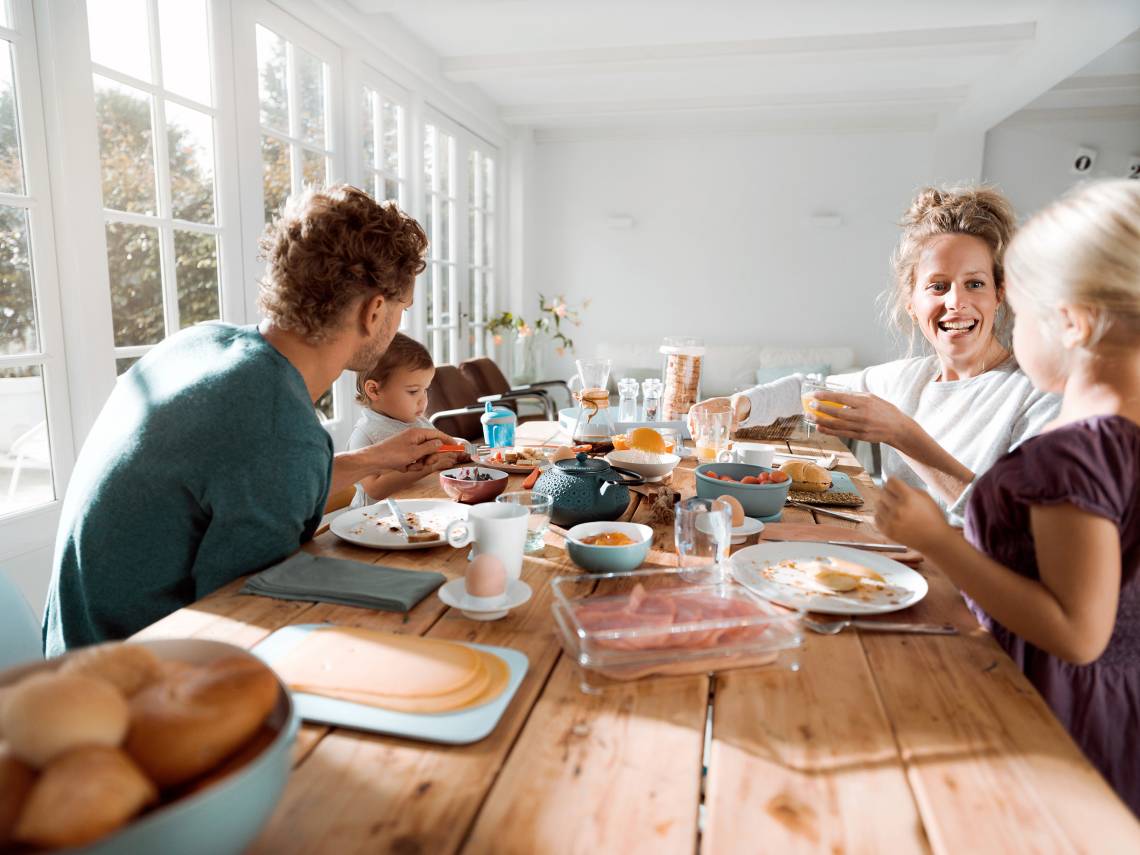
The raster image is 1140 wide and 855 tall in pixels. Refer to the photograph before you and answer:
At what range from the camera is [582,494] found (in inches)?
52.3

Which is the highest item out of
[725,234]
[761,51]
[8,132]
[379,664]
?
[761,51]

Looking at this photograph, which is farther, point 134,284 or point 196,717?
point 134,284

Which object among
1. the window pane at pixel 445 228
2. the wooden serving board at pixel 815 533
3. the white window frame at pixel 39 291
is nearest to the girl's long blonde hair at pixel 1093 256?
the wooden serving board at pixel 815 533

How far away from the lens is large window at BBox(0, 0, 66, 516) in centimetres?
204

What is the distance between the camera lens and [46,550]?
2.23 m

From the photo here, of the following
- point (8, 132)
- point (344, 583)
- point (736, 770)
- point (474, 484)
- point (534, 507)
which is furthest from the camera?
point (8, 132)

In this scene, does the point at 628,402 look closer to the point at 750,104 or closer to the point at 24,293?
the point at 24,293

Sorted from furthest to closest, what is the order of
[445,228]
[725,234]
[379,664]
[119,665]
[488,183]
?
[725,234], [488,183], [445,228], [379,664], [119,665]

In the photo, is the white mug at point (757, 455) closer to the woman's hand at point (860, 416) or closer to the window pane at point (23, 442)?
the woman's hand at point (860, 416)


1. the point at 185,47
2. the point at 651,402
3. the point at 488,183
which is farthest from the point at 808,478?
the point at 488,183

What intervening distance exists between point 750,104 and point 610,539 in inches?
196

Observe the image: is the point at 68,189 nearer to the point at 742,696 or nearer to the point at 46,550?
the point at 46,550

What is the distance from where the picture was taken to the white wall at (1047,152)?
558 centimetres

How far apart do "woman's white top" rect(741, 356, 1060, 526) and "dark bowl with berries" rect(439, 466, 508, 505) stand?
78cm
